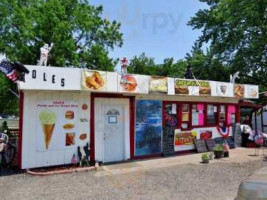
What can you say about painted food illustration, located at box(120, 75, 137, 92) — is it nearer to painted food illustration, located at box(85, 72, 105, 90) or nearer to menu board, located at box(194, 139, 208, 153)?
painted food illustration, located at box(85, 72, 105, 90)

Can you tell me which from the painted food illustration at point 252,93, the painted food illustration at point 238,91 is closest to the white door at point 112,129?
the painted food illustration at point 238,91

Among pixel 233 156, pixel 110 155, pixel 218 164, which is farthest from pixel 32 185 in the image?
pixel 233 156

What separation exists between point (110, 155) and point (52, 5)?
72.9 ft

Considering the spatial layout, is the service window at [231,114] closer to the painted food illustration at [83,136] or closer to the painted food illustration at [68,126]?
the painted food illustration at [83,136]

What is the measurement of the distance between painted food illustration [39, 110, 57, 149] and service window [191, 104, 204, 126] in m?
6.67

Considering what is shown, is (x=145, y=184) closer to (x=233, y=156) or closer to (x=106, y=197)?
(x=106, y=197)

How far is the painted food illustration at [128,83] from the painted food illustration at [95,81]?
0.82m

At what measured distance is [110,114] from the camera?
12.5 metres

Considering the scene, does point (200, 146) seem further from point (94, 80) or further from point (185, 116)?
point (94, 80)

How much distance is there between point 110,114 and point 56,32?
19.1 meters

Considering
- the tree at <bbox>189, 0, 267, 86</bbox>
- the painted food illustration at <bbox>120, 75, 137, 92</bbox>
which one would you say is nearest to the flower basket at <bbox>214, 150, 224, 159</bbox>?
the painted food illustration at <bbox>120, 75, 137, 92</bbox>

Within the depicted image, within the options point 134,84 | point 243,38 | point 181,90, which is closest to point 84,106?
point 134,84

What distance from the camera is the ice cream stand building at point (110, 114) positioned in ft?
34.4

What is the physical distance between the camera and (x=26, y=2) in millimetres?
32969
